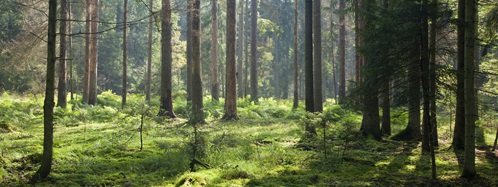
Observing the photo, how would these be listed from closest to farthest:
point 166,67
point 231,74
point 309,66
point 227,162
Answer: point 227,162
point 309,66
point 166,67
point 231,74

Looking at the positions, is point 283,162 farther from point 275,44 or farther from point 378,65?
point 275,44

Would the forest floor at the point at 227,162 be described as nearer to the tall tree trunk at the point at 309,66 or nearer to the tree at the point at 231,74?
the tall tree trunk at the point at 309,66

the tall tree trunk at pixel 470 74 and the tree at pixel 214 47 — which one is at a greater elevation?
the tree at pixel 214 47

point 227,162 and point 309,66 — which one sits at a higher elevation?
point 309,66

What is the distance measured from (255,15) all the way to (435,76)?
2314 cm

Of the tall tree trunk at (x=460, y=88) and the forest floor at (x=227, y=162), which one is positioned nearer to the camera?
the forest floor at (x=227, y=162)

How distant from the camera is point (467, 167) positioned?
723 centimetres

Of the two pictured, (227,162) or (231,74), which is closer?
(227,162)

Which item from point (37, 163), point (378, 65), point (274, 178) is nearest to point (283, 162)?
point (274, 178)

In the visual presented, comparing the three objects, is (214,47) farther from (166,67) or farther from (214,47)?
(166,67)

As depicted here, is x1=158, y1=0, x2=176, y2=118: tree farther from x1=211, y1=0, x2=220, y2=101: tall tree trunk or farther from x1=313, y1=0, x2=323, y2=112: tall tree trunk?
x1=313, y1=0, x2=323, y2=112: tall tree trunk

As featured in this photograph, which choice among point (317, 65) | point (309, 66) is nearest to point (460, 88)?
point (309, 66)

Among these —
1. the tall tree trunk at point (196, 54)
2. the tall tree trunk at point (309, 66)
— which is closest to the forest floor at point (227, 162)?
the tall tree trunk at point (309, 66)

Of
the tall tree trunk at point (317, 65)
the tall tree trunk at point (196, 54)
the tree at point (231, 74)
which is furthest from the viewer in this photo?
the tree at point (231, 74)
